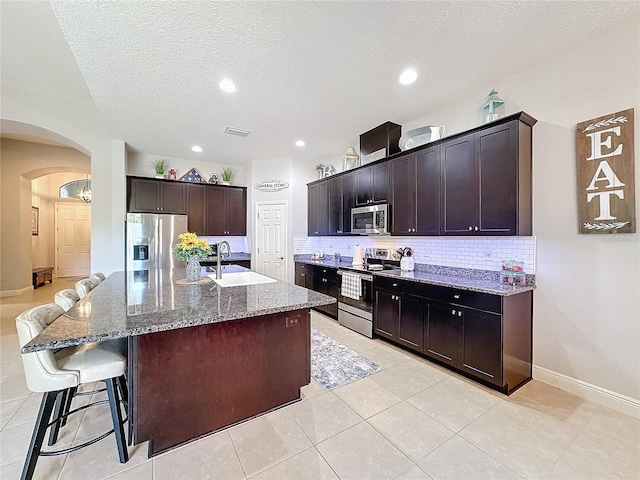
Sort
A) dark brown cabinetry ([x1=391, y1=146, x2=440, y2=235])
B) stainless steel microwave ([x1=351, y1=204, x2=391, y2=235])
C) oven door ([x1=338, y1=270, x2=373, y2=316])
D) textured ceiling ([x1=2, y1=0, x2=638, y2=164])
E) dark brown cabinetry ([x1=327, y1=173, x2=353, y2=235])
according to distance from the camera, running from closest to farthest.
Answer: textured ceiling ([x1=2, y1=0, x2=638, y2=164]), dark brown cabinetry ([x1=391, y1=146, x2=440, y2=235]), oven door ([x1=338, y1=270, x2=373, y2=316]), stainless steel microwave ([x1=351, y1=204, x2=391, y2=235]), dark brown cabinetry ([x1=327, y1=173, x2=353, y2=235])

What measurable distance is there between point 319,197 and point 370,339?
2.88 meters

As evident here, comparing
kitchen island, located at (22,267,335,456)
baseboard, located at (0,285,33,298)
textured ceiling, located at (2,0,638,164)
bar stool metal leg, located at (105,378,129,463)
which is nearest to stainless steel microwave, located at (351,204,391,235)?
textured ceiling, located at (2,0,638,164)

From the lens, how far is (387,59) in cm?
243

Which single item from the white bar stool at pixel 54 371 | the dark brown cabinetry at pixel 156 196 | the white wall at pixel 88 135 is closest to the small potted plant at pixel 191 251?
the white bar stool at pixel 54 371

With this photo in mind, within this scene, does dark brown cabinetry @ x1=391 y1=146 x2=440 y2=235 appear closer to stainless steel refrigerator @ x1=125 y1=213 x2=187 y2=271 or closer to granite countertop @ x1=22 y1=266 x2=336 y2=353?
granite countertop @ x1=22 y1=266 x2=336 y2=353

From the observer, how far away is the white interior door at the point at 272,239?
5578 mm

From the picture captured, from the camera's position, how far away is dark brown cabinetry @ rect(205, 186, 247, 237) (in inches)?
227

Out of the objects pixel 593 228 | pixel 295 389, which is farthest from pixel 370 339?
pixel 593 228

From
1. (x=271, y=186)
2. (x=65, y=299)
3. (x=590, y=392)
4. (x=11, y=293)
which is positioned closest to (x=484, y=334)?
(x=590, y=392)

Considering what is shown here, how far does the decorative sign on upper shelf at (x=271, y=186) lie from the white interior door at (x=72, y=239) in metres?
7.68

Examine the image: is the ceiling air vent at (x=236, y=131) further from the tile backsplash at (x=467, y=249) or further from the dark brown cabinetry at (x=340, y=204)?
the tile backsplash at (x=467, y=249)

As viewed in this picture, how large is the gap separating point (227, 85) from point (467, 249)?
3306mm

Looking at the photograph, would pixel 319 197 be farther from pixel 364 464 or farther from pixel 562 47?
pixel 364 464

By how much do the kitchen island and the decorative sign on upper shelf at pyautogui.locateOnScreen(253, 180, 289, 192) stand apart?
12.2 ft
